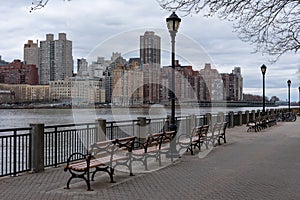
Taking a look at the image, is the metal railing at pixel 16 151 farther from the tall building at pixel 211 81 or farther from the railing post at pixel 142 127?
the tall building at pixel 211 81

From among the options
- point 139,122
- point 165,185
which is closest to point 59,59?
point 139,122

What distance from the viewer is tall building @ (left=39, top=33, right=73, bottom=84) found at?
38.6m

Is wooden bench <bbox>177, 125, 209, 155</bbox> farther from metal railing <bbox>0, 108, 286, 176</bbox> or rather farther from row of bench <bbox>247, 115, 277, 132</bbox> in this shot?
row of bench <bbox>247, 115, 277, 132</bbox>

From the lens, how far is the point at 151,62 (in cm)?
2097

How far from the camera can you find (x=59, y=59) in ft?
133

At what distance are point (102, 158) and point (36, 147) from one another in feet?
6.39

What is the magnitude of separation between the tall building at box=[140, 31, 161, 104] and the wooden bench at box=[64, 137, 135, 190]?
1034 cm

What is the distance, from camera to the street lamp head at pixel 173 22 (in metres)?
13.0

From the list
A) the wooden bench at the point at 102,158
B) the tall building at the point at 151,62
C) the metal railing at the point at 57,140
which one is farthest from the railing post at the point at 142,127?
the wooden bench at the point at 102,158

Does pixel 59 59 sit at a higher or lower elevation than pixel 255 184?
higher

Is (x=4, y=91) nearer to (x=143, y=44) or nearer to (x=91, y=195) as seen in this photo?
(x=143, y=44)

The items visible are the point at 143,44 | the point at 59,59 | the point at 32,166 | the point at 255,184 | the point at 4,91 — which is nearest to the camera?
the point at 255,184

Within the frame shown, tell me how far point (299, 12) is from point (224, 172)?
6.35 m

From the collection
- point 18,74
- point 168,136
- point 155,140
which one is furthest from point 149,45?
point 18,74
